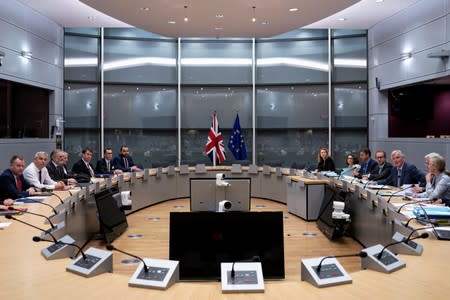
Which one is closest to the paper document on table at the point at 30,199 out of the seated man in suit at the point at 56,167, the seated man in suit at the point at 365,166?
the seated man in suit at the point at 56,167

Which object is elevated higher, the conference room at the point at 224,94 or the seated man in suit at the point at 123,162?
the conference room at the point at 224,94

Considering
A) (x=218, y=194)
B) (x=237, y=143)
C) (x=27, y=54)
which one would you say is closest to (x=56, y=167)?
(x=218, y=194)

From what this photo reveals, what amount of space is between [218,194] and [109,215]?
5.49ft

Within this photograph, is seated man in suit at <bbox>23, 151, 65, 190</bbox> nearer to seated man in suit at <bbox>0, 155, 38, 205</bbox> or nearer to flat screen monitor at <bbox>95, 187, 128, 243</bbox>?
seated man in suit at <bbox>0, 155, 38, 205</bbox>

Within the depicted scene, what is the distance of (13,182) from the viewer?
5.35 metres

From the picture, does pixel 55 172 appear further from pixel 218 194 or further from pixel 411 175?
pixel 411 175

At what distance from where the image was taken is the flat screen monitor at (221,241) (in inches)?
111

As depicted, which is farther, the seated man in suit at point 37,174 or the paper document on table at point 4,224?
the seated man in suit at point 37,174

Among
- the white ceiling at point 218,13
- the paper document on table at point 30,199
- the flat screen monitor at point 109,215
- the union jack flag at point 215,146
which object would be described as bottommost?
the flat screen monitor at point 109,215

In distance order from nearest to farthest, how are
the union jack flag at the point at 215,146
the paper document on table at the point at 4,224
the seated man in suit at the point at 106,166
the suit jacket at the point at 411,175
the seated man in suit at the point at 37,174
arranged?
the paper document on table at the point at 4,224
the seated man in suit at the point at 37,174
the suit jacket at the point at 411,175
the seated man in suit at the point at 106,166
the union jack flag at the point at 215,146

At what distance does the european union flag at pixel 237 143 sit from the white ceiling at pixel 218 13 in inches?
91.0

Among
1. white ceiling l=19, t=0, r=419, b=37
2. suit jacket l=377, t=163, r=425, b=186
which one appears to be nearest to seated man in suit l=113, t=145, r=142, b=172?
white ceiling l=19, t=0, r=419, b=37

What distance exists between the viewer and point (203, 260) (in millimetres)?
2828

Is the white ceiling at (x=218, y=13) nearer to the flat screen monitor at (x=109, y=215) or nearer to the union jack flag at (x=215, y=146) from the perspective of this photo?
the union jack flag at (x=215, y=146)
